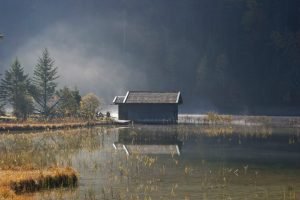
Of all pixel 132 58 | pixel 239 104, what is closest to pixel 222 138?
pixel 239 104

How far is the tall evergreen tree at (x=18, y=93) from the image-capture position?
243ft

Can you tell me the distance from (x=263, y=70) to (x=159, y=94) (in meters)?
64.9

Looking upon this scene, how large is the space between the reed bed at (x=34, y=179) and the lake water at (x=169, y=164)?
68 centimetres

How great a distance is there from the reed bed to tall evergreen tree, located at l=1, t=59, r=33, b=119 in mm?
48720

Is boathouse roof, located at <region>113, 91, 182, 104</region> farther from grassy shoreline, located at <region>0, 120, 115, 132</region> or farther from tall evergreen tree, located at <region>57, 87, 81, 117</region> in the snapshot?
grassy shoreline, located at <region>0, 120, 115, 132</region>

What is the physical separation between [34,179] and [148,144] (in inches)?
826

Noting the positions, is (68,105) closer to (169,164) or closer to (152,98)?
(152,98)

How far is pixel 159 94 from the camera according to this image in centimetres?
8306

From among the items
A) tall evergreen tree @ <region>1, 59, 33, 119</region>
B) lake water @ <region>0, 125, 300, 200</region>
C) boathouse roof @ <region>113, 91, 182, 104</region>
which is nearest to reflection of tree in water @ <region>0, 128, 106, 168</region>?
lake water @ <region>0, 125, 300, 200</region>

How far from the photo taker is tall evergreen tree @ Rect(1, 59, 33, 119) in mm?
74188

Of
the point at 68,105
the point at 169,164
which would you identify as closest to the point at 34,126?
the point at 68,105

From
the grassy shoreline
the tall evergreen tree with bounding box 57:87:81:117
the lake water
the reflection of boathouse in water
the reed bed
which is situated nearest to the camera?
the reed bed

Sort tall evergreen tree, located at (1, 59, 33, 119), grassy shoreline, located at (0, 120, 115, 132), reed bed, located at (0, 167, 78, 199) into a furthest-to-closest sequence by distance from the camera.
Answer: tall evergreen tree, located at (1, 59, 33, 119) → grassy shoreline, located at (0, 120, 115, 132) → reed bed, located at (0, 167, 78, 199)

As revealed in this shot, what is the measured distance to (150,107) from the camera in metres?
82.2
